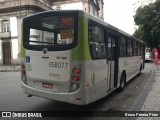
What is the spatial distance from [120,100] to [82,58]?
10.6ft

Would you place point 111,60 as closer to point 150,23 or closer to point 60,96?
point 60,96

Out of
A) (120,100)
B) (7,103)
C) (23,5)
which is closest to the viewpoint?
(7,103)

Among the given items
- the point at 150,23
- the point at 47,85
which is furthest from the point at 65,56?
the point at 150,23

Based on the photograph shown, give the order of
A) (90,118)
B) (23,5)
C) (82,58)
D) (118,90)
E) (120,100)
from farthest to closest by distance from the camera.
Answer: (23,5)
(118,90)
(120,100)
(90,118)
(82,58)

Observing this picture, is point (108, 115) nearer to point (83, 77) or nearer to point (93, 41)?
point (83, 77)

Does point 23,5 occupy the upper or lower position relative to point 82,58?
upper

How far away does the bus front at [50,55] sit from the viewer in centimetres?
514

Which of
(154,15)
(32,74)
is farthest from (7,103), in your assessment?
(154,15)

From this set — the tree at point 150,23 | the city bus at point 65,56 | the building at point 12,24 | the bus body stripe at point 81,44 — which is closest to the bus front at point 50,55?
the city bus at point 65,56

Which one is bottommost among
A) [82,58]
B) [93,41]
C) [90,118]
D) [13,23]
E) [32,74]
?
[90,118]

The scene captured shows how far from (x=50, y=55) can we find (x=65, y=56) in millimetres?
→ 493

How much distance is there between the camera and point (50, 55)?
5.43m

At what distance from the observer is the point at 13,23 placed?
3127 cm

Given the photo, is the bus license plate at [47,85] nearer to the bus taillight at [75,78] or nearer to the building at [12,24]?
the bus taillight at [75,78]
